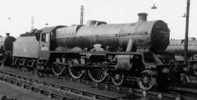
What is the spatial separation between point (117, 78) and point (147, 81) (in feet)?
5.36

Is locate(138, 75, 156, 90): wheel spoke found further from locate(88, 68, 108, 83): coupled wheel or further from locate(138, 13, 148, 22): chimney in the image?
locate(138, 13, 148, 22): chimney

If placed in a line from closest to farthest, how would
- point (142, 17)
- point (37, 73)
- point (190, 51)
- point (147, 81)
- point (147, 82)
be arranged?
point (147, 81) → point (147, 82) → point (142, 17) → point (37, 73) → point (190, 51)

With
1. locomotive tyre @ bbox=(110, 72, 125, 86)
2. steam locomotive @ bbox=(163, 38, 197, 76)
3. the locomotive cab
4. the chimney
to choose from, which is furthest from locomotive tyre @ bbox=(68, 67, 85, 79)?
steam locomotive @ bbox=(163, 38, 197, 76)

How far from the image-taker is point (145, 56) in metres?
9.96

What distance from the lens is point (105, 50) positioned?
11555 mm

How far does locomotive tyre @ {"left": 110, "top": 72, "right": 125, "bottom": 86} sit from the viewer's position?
1079 cm

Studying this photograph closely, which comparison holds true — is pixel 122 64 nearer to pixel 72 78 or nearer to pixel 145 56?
pixel 145 56

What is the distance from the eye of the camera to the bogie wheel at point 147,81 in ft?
31.5

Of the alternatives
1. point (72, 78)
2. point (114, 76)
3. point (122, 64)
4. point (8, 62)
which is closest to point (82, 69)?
point (72, 78)

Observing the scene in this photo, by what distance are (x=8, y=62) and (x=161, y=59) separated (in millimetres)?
14951

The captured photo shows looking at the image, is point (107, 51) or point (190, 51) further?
point (190, 51)

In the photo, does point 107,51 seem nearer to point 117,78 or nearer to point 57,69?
point 117,78

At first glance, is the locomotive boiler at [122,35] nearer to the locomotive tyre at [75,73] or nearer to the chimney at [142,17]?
the chimney at [142,17]

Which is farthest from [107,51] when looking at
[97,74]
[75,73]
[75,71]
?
[75,73]
